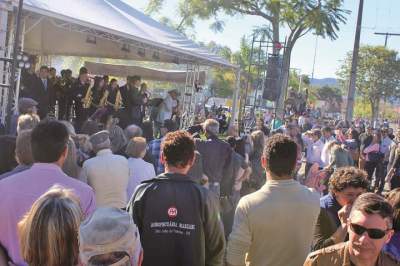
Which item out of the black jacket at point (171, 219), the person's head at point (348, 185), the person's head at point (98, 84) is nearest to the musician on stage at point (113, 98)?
the person's head at point (98, 84)

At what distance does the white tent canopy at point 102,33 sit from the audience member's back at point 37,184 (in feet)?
19.0

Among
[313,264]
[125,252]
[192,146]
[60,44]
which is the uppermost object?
[60,44]

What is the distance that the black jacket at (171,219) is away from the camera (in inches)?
107

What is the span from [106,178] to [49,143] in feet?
4.78

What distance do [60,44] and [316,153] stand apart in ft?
36.0

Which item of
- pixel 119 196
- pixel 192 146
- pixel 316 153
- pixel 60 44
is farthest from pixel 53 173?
pixel 60 44

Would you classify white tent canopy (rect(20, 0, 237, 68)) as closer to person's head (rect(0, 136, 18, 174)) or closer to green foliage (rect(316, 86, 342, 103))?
person's head (rect(0, 136, 18, 174))

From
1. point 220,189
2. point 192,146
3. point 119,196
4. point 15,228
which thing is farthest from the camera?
point 220,189

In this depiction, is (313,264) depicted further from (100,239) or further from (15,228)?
(15,228)

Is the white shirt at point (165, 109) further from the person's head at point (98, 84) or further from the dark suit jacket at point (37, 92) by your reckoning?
the dark suit jacket at point (37, 92)

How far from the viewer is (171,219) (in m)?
2.73

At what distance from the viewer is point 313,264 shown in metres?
2.24

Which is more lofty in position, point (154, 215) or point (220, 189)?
point (154, 215)

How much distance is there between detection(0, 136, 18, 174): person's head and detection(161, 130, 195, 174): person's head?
5.07 feet
